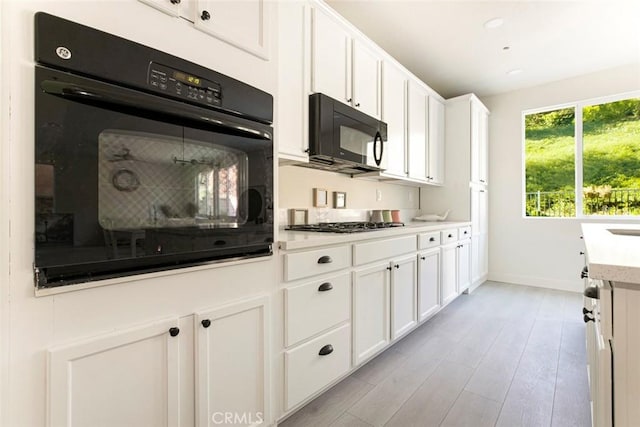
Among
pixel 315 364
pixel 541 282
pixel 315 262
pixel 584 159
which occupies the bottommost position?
pixel 541 282

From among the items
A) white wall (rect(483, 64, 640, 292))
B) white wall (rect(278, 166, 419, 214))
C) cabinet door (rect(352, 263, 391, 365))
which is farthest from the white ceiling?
cabinet door (rect(352, 263, 391, 365))

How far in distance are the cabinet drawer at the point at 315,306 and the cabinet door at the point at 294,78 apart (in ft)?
2.43

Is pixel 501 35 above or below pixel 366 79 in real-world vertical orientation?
above

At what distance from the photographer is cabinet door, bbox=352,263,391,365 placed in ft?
6.16

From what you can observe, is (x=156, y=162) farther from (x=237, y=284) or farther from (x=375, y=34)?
(x=375, y=34)

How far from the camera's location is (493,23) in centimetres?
263

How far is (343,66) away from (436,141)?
191 centimetres

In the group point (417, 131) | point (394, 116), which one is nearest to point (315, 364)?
point (394, 116)

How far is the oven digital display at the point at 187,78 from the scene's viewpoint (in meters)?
1.03

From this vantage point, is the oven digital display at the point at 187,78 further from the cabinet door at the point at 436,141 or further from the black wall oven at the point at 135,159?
the cabinet door at the point at 436,141

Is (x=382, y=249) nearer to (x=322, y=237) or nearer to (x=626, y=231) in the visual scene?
(x=322, y=237)

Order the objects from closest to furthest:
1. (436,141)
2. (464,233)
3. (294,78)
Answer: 1. (294,78)
2. (464,233)
3. (436,141)

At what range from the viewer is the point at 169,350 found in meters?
1.03

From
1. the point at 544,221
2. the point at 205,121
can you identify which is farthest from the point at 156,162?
the point at 544,221
